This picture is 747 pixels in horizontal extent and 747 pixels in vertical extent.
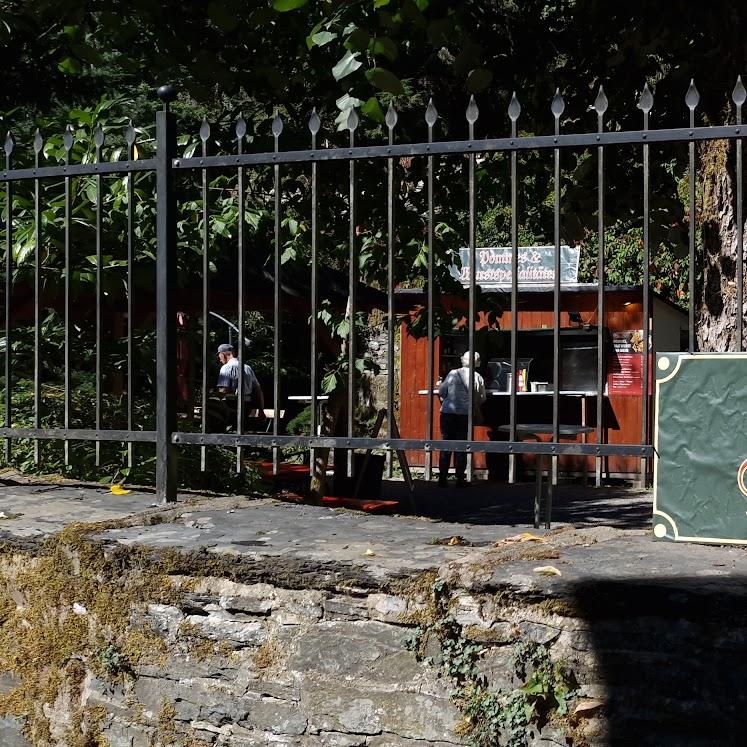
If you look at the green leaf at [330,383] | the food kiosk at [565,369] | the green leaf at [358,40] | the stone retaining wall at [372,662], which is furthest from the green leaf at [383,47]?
the food kiosk at [565,369]

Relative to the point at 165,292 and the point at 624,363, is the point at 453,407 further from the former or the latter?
the point at 165,292

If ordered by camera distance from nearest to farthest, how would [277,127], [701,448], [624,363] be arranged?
1. [701,448]
2. [277,127]
3. [624,363]

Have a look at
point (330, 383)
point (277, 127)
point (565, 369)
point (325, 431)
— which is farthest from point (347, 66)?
point (565, 369)

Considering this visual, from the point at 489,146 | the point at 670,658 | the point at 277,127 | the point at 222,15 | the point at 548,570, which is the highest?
the point at 222,15

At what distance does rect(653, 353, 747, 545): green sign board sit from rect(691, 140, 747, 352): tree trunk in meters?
1.00

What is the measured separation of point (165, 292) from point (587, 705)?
236 cm

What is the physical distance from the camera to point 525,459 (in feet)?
47.1

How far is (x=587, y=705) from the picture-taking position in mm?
2811

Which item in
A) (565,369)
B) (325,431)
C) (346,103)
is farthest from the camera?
(565,369)

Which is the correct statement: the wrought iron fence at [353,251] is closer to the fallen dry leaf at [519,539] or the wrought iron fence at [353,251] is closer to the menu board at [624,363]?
the fallen dry leaf at [519,539]

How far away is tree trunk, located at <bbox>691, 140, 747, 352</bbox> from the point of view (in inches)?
173

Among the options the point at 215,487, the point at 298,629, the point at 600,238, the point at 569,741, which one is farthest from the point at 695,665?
the point at 215,487

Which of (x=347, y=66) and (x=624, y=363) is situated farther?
(x=624, y=363)

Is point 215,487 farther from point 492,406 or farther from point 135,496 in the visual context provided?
point 492,406
